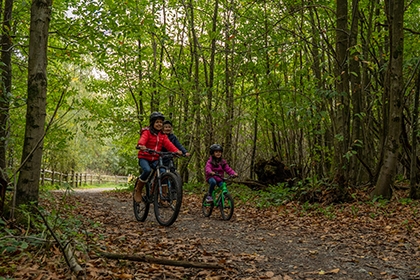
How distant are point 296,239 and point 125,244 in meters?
2.69

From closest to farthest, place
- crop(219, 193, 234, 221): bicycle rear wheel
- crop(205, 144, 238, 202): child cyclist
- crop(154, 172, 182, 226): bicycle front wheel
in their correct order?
crop(154, 172, 182, 226): bicycle front wheel → crop(219, 193, 234, 221): bicycle rear wheel → crop(205, 144, 238, 202): child cyclist

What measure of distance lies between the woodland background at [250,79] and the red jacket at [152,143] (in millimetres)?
1608

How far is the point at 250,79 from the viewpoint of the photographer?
1372 cm

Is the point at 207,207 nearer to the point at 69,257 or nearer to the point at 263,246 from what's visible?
the point at 263,246

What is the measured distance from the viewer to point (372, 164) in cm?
1331

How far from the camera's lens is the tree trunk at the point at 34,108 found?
5.00 m

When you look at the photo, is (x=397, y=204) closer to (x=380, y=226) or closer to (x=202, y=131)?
(x=380, y=226)

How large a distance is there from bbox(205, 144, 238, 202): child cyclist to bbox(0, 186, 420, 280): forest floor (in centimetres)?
76

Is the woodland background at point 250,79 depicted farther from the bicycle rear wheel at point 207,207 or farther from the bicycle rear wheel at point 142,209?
the bicycle rear wheel at point 207,207

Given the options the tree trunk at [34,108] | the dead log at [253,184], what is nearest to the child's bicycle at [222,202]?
the tree trunk at [34,108]

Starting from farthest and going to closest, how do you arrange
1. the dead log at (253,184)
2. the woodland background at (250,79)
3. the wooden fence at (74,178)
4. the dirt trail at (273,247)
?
the wooden fence at (74,178) → the dead log at (253,184) → the woodland background at (250,79) → the dirt trail at (273,247)

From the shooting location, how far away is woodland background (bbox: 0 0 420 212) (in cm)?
716

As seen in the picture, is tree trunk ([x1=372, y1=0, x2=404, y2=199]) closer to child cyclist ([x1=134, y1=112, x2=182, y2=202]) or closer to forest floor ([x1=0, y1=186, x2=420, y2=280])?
forest floor ([x1=0, y1=186, x2=420, y2=280])

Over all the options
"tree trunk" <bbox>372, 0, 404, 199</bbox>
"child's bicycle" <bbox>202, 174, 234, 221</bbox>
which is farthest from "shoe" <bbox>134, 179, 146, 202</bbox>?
"tree trunk" <bbox>372, 0, 404, 199</bbox>
